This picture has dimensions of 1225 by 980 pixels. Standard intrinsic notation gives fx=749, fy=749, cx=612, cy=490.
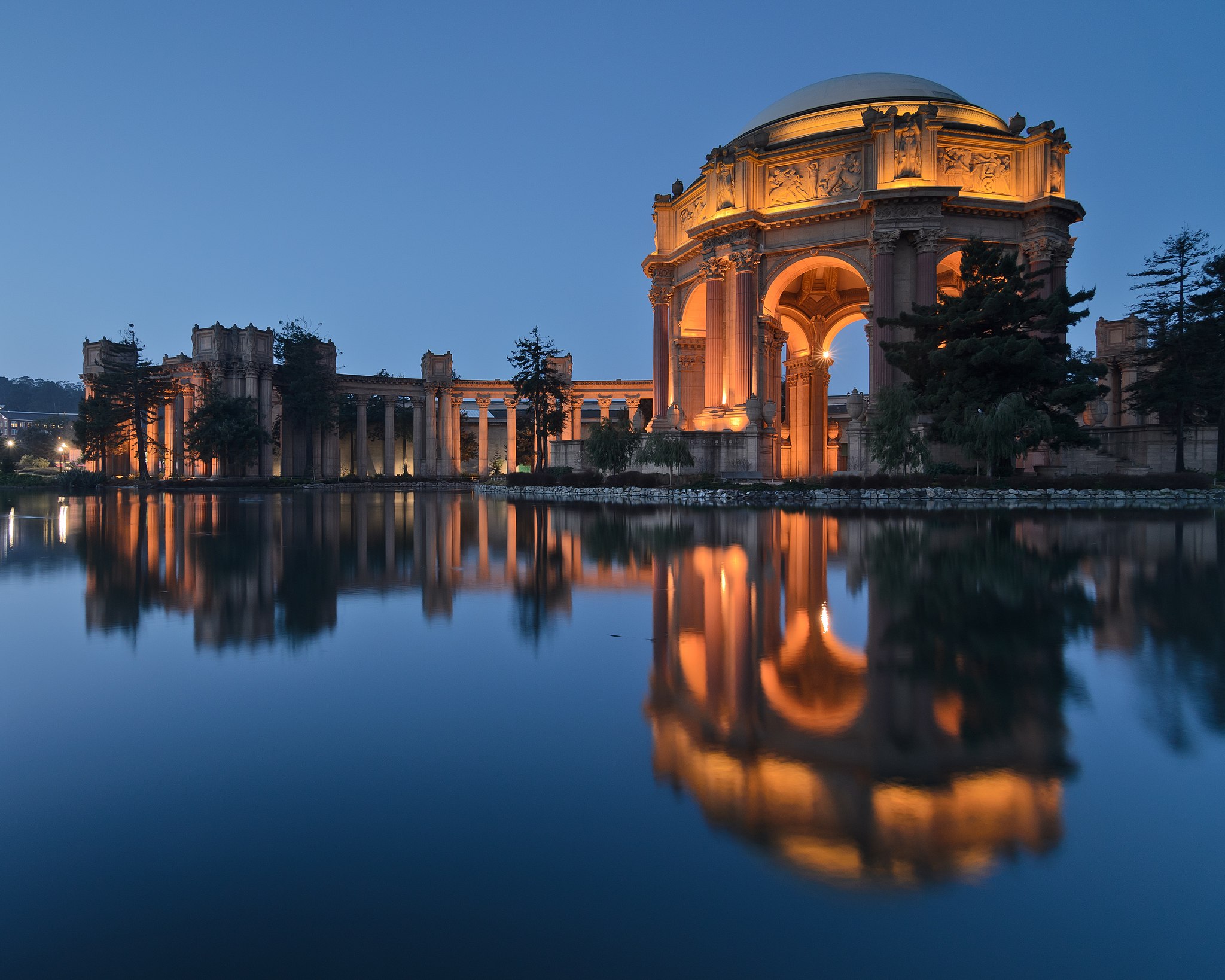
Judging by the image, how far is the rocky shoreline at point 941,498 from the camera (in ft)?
82.8

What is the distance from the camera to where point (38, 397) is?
17212 cm

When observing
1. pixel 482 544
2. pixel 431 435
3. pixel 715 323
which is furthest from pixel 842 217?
pixel 431 435

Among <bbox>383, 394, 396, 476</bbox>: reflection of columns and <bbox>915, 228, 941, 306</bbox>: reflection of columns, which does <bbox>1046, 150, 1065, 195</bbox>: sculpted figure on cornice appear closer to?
<bbox>915, 228, 941, 306</bbox>: reflection of columns

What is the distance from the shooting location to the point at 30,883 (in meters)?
2.55

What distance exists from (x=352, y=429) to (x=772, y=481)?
1921 inches

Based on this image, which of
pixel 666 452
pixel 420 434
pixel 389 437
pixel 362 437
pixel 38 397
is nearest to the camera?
pixel 666 452

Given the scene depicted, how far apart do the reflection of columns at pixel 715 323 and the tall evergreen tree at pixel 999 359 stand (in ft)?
38.4

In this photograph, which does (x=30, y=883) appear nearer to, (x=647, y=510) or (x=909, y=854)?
(x=909, y=854)

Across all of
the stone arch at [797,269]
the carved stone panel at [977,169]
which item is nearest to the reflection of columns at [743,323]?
the stone arch at [797,269]

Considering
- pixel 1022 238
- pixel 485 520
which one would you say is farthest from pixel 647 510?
pixel 1022 238

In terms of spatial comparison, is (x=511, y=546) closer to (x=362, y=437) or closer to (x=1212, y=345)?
(x=1212, y=345)

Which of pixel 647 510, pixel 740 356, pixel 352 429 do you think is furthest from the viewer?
pixel 352 429

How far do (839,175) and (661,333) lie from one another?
13.6 m

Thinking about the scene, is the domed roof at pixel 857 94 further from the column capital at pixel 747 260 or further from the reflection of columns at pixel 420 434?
the reflection of columns at pixel 420 434
